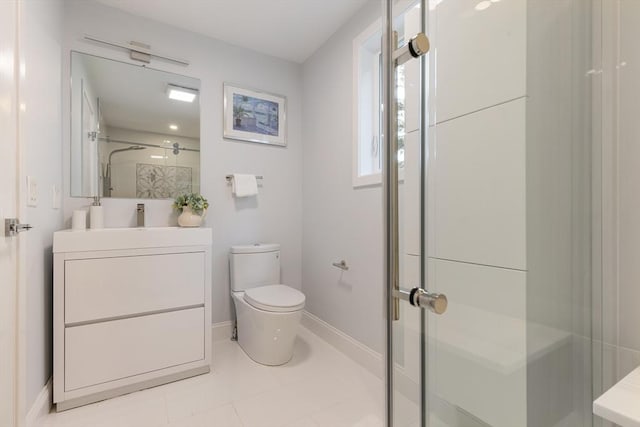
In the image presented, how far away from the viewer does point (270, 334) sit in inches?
72.6

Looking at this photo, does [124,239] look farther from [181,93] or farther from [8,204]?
[181,93]

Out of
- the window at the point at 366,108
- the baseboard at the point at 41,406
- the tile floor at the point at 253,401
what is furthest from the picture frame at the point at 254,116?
the baseboard at the point at 41,406

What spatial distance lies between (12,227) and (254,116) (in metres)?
1.72

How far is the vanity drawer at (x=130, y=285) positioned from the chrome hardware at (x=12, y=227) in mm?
512

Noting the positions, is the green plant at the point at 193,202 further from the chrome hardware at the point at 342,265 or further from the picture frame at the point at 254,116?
the chrome hardware at the point at 342,265

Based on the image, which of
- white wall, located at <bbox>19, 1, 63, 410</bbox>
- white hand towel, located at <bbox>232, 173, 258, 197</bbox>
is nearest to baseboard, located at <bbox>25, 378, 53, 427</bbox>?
white wall, located at <bbox>19, 1, 63, 410</bbox>

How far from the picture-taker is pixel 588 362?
0.89 metres

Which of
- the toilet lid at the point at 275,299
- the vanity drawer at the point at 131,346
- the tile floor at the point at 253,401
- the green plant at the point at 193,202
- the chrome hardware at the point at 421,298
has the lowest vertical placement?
the tile floor at the point at 253,401

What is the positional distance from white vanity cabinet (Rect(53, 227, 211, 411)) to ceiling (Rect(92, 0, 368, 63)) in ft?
4.75

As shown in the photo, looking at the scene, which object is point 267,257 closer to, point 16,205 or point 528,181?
point 16,205

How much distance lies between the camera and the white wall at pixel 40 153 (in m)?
1.22

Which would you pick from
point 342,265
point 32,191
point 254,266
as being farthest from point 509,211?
point 32,191

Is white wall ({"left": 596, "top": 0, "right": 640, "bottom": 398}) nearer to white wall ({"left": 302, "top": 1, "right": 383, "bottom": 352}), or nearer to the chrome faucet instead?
white wall ({"left": 302, "top": 1, "right": 383, "bottom": 352})

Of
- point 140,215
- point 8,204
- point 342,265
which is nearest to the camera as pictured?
point 8,204
